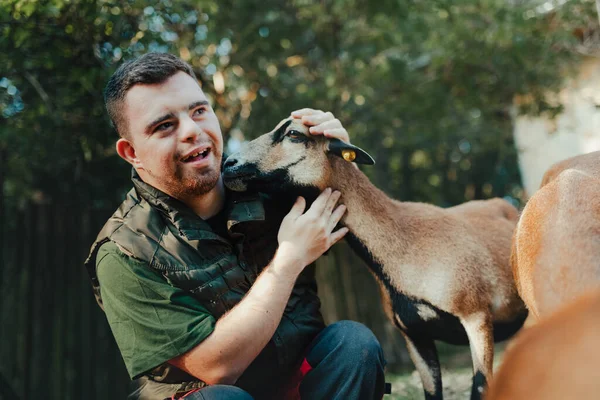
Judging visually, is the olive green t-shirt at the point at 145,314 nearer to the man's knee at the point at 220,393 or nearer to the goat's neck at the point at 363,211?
the man's knee at the point at 220,393

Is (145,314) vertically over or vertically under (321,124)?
under

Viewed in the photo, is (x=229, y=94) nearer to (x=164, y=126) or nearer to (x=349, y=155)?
(x=349, y=155)

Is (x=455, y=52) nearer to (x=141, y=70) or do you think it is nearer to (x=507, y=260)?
(x=507, y=260)

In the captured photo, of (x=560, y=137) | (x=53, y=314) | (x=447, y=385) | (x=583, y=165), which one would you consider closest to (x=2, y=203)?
(x=53, y=314)

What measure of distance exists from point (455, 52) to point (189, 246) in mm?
6204

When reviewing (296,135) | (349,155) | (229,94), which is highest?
(229,94)

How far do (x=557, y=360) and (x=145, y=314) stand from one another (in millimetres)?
1846

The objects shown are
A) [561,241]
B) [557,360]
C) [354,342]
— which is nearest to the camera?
[557,360]

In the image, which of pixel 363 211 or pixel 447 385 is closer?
pixel 363 211

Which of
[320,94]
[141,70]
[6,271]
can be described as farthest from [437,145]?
[141,70]

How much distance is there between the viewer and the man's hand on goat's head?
3672 mm

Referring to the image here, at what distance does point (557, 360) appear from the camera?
155cm

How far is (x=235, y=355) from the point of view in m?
2.63

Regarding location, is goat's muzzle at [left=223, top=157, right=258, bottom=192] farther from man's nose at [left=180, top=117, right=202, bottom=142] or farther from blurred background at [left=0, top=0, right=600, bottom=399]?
blurred background at [left=0, top=0, right=600, bottom=399]
